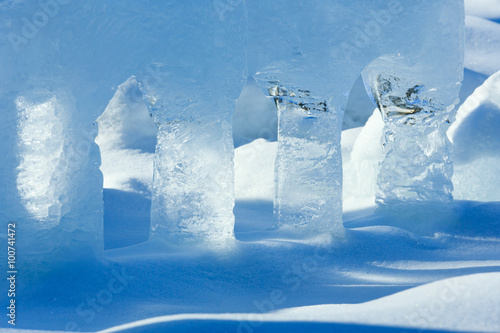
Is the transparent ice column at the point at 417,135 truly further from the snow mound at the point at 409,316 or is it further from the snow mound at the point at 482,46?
the snow mound at the point at 482,46

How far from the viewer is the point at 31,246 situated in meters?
3.26

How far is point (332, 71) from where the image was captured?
4504 mm

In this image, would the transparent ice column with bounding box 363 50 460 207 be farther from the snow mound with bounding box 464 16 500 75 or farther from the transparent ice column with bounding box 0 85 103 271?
the snow mound with bounding box 464 16 500 75

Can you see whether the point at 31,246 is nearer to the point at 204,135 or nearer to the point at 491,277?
the point at 204,135

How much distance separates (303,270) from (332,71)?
58.4 inches

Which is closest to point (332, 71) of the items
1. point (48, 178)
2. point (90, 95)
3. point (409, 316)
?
point (90, 95)

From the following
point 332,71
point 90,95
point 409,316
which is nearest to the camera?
point 409,316

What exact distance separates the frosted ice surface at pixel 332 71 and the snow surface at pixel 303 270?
0.35 m

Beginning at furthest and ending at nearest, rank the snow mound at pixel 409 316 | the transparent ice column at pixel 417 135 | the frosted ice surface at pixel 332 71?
the transparent ice column at pixel 417 135 < the frosted ice surface at pixel 332 71 < the snow mound at pixel 409 316

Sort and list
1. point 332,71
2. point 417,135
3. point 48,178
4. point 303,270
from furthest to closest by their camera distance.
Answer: point 417,135
point 332,71
point 303,270
point 48,178

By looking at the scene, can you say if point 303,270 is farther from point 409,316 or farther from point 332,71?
point 409,316

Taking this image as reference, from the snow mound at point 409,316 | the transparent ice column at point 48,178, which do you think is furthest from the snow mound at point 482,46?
the snow mound at point 409,316

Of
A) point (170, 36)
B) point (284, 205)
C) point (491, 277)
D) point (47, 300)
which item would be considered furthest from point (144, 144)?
point (491, 277)

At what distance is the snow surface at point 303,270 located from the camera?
82.7 inches
